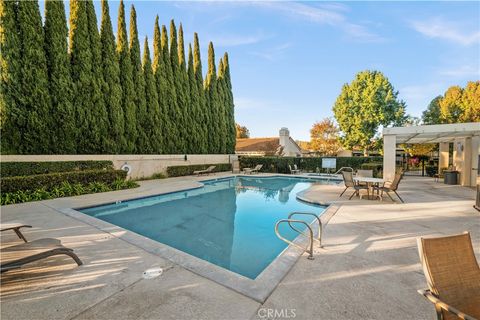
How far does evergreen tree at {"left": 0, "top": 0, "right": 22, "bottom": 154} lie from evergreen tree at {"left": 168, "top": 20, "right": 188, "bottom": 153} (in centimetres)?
929

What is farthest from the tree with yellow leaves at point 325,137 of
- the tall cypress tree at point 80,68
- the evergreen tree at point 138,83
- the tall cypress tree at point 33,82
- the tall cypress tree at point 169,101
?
the tall cypress tree at point 33,82

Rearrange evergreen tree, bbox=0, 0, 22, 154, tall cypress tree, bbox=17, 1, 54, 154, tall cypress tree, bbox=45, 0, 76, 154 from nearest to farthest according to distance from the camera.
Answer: evergreen tree, bbox=0, 0, 22, 154, tall cypress tree, bbox=17, 1, 54, 154, tall cypress tree, bbox=45, 0, 76, 154

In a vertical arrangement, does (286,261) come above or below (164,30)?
below

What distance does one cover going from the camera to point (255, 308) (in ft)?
7.61

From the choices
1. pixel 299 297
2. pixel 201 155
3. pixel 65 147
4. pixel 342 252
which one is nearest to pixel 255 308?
pixel 299 297

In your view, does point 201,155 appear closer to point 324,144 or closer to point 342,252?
point 342,252

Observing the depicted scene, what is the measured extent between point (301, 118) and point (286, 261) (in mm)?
33158

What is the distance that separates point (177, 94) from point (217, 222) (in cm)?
1455

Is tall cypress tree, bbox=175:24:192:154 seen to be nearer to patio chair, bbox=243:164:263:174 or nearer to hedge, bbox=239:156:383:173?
patio chair, bbox=243:164:263:174

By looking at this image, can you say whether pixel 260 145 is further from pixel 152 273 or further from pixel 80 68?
pixel 152 273

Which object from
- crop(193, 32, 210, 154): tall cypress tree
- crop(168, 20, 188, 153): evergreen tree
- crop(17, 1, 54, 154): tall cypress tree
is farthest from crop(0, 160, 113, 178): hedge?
crop(193, 32, 210, 154): tall cypress tree

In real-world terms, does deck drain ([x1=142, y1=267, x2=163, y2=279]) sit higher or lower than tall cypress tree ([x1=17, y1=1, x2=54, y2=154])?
lower

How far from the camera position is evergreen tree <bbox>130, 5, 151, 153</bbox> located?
1496cm

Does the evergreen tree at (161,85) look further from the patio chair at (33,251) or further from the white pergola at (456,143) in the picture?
the white pergola at (456,143)
